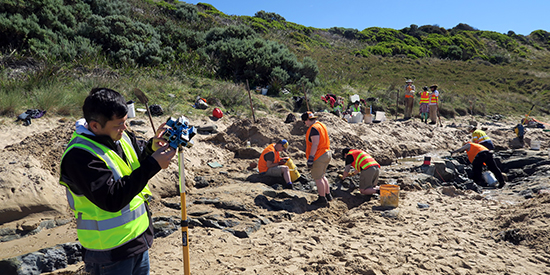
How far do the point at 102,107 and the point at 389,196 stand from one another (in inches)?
200

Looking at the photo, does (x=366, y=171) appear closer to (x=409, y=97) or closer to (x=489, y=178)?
(x=489, y=178)

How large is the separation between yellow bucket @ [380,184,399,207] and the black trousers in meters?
3.65

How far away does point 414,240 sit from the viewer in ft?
14.4

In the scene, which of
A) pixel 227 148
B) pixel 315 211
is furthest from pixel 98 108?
pixel 227 148

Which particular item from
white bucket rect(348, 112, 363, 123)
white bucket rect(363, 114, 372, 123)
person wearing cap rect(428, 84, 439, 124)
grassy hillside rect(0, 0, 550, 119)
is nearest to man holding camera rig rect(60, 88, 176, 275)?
grassy hillside rect(0, 0, 550, 119)

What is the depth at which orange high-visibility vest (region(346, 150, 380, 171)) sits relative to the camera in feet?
20.9

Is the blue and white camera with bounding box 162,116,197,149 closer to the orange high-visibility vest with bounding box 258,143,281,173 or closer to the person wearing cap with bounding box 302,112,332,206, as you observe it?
the person wearing cap with bounding box 302,112,332,206

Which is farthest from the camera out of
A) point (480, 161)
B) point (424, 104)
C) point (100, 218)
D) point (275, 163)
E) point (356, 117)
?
point (424, 104)

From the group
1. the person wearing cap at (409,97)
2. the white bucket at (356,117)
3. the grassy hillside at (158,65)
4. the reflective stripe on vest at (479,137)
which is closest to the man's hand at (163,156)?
the grassy hillside at (158,65)

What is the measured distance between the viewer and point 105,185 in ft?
5.29

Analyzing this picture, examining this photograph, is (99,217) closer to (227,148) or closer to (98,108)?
(98,108)

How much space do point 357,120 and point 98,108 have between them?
11.6 metres

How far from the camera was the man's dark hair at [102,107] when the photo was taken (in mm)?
1701

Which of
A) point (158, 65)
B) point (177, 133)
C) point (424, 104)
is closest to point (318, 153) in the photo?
point (177, 133)
